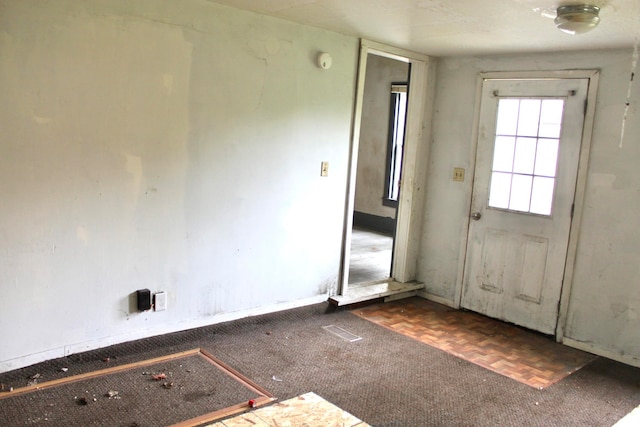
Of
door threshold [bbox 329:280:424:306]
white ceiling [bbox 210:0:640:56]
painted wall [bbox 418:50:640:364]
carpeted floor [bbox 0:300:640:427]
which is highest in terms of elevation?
white ceiling [bbox 210:0:640:56]

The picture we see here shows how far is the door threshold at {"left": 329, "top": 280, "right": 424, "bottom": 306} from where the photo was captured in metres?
4.21

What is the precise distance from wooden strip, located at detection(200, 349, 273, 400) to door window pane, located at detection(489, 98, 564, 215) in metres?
2.51

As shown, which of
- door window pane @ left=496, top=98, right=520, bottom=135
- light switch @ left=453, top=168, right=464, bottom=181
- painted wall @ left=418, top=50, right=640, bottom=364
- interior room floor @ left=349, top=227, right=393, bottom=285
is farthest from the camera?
interior room floor @ left=349, top=227, right=393, bottom=285

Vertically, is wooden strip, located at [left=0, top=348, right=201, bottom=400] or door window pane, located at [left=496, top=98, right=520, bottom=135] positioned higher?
door window pane, located at [left=496, top=98, right=520, bottom=135]

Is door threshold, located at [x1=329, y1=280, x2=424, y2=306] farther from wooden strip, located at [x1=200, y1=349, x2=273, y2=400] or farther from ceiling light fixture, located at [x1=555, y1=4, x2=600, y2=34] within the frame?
ceiling light fixture, located at [x1=555, y1=4, x2=600, y2=34]

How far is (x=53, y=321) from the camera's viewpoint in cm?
281

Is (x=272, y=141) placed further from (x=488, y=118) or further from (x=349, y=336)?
(x=488, y=118)

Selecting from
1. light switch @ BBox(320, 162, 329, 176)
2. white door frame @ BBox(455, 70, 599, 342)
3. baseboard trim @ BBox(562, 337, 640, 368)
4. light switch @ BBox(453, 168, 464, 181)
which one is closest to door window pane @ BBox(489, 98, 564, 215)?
white door frame @ BBox(455, 70, 599, 342)

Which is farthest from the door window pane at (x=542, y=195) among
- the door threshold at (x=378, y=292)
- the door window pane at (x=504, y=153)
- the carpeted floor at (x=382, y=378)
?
the door threshold at (x=378, y=292)

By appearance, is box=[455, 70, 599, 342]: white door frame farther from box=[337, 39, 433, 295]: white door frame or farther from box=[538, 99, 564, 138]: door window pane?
box=[337, 39, 433, 295]: white door frame

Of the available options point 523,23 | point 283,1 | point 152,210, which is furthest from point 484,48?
point 152,210

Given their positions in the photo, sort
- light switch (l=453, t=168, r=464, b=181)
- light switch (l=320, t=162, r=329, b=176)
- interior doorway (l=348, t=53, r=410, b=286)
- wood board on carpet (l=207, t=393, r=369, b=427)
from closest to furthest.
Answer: wood board on carpet (l=207, t=393, r=369, b=427) → light switch (l=320, t=162, r=329, b=176) → light switch (l=453, t=168, r=464, b=181) → interior doorway (l=348, t=53, r=410, b=286)

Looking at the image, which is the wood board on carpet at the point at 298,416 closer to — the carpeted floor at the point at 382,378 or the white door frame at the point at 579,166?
the carpeted floor at the point at 382,378

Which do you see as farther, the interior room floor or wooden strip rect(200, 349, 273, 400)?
the interior room floor
